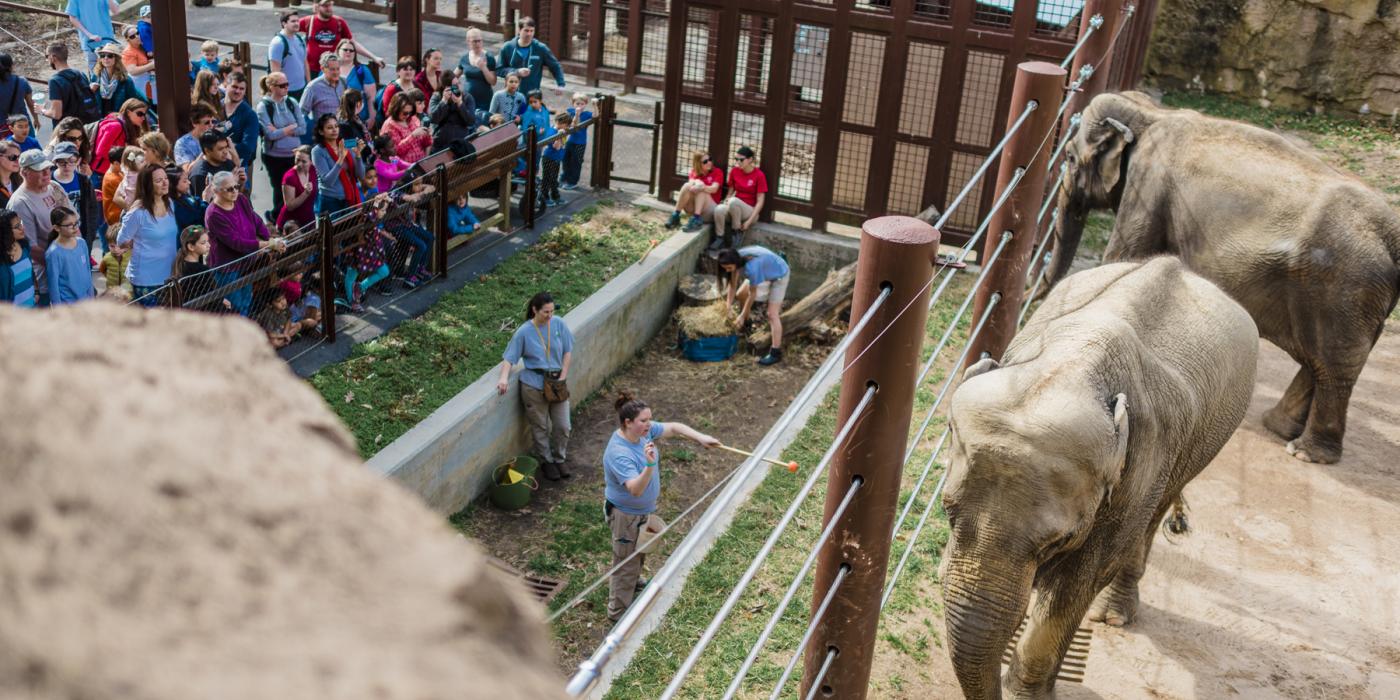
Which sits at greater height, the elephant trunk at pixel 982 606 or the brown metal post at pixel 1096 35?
the brown metal post at pixel 1096 35

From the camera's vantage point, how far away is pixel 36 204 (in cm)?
943

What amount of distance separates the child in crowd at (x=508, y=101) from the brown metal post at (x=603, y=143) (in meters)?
1.13

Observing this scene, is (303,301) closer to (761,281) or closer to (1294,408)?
(761,281)

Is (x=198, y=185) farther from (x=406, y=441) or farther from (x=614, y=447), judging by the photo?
(x=614, y=447)

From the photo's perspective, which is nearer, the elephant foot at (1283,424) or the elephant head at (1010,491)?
the elephant head at (1010,491)

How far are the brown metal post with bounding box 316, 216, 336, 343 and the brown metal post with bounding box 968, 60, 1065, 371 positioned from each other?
5653mm

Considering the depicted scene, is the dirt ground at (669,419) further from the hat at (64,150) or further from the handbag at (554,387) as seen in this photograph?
the hat at (64,150)

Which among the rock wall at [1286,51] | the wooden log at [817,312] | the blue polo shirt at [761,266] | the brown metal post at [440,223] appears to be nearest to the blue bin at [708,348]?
the wooden log at [817,312]

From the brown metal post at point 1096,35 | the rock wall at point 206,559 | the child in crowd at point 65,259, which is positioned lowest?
the child in crowd at point 65,259

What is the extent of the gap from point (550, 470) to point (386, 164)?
3490mm

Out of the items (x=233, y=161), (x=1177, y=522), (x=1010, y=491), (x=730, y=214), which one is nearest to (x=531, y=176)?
(x=730, y=214)

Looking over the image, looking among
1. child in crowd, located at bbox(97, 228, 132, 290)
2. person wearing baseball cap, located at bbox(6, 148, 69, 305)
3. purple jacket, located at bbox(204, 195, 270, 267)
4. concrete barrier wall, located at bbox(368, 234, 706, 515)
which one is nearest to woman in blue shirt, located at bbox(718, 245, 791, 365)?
concrete barrier wall, located at bbox(368, 234, 706, 515)

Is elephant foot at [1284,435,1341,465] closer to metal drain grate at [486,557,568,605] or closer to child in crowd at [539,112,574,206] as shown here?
metal drain grate at [486,557,568,605]

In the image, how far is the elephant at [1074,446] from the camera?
5.32 m
